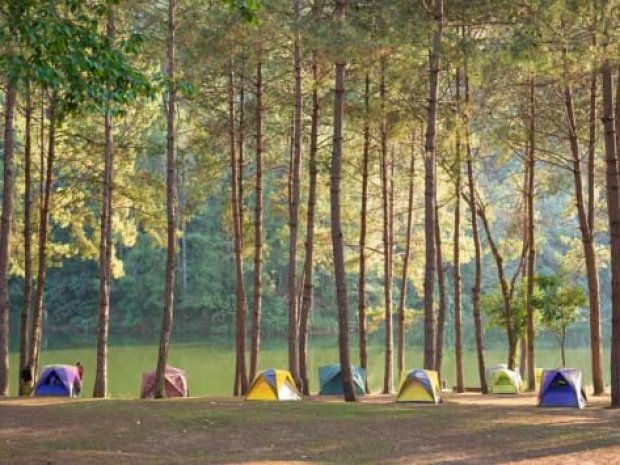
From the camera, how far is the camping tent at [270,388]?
14727 mm

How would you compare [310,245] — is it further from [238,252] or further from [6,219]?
[6,219]

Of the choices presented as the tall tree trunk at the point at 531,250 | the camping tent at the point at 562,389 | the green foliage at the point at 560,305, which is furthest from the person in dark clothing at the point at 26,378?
the green foliage at the point at 560,305

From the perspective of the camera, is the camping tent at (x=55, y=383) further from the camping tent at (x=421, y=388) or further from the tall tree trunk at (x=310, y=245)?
the camping tent at (x=421, y=388)


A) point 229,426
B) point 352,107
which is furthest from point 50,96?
point 229,426

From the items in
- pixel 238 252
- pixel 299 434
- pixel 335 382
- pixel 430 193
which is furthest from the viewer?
pixel 335 382

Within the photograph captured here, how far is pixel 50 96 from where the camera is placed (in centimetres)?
1678

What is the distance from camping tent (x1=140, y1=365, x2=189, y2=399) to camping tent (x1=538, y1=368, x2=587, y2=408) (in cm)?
826

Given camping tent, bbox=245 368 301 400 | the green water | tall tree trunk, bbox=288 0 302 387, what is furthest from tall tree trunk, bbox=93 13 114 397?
the green water

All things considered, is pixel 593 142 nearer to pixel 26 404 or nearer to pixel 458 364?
→ pixel 458 364

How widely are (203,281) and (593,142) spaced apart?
45236mm

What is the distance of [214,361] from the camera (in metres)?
42.3

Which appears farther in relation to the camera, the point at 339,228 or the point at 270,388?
the point at 270,388

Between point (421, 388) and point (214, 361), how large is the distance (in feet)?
94.2

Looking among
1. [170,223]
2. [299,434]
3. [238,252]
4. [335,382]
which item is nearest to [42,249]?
[170,223]
